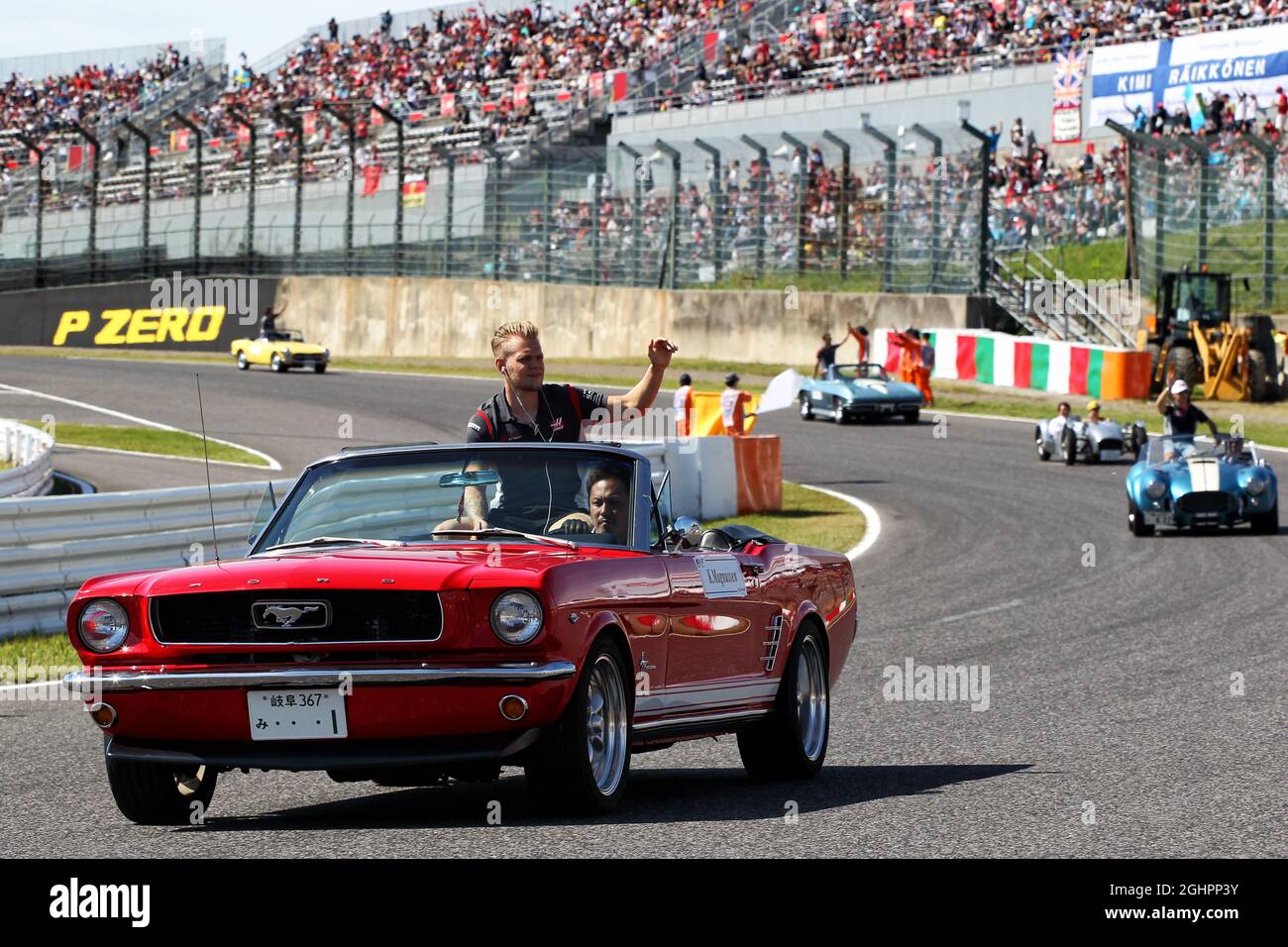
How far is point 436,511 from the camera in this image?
727 cm

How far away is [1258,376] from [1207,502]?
1542 cm

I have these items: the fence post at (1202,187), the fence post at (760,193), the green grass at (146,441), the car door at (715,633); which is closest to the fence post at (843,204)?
the fence post at (760,193)

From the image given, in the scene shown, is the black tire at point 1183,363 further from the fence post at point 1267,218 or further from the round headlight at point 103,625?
the round headlight at point 103,625

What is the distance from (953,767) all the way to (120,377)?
110 feet

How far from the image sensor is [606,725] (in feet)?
21.9

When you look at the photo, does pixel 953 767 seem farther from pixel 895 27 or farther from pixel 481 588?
pixel 895 27

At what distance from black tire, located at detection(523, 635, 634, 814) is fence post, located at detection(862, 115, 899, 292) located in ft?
108

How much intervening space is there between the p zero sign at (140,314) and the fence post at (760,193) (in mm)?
13210

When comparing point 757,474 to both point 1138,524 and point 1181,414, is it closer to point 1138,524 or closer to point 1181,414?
point 1138,524

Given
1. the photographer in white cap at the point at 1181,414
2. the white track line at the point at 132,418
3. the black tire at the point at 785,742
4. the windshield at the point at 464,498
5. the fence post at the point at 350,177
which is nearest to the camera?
the windshield at the point at 464,498

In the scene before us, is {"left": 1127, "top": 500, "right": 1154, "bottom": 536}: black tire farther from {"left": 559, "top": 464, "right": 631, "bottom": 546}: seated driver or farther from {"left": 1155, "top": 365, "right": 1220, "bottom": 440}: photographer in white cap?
{"left": 559, "top": 464, "right": 631, "bottom": 546}: seated driver

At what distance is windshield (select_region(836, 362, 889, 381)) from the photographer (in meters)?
34.2

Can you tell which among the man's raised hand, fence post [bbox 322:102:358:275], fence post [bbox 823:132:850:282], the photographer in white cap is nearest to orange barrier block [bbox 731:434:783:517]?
the photographer in white cap

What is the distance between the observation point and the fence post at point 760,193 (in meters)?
40.4
